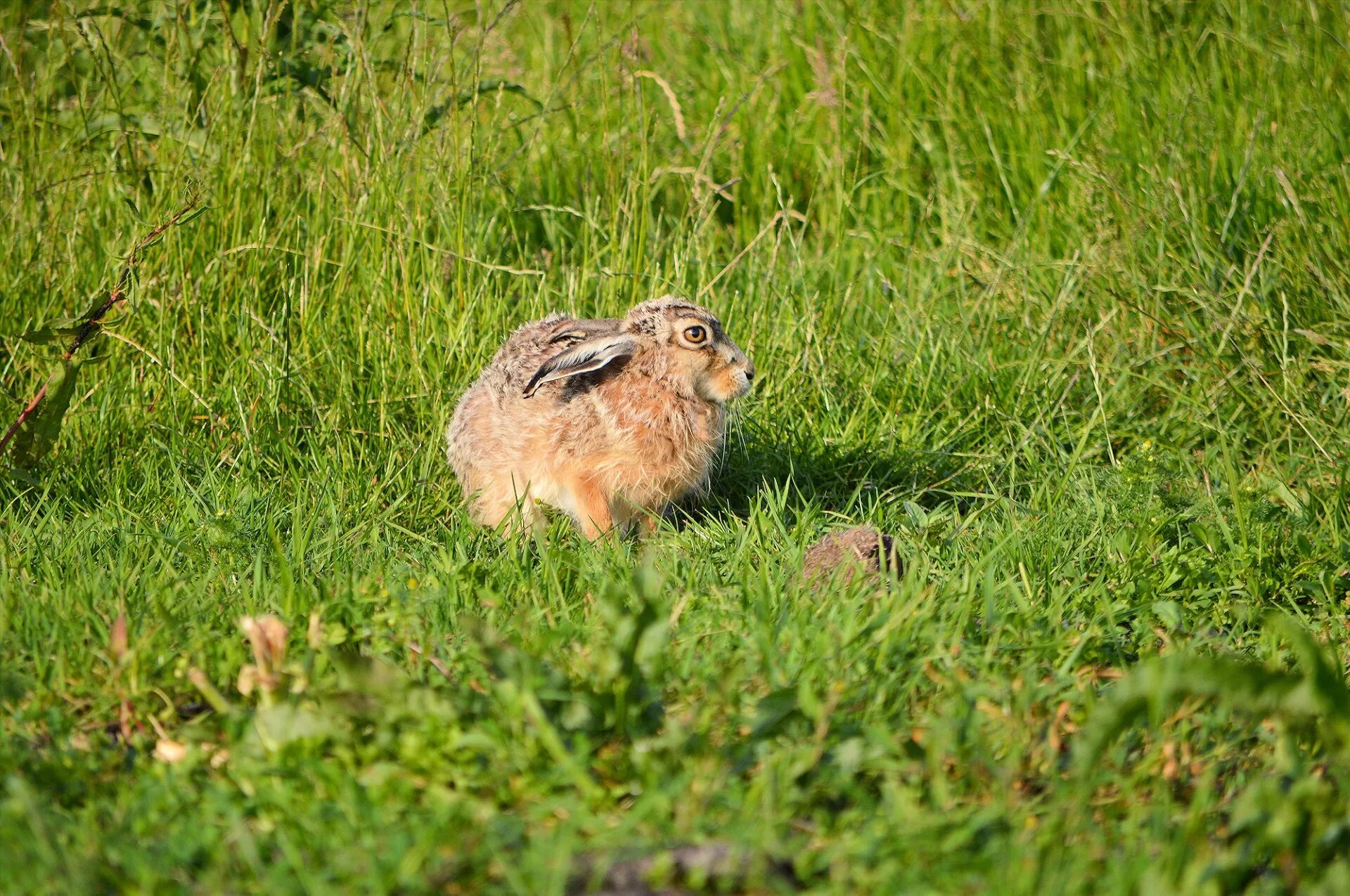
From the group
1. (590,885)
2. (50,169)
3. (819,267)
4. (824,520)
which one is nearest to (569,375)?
(824,520)

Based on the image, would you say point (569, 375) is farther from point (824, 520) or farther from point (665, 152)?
point (665, 152)

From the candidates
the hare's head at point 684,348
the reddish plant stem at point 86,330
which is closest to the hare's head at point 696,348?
the hare's head at point 684,348

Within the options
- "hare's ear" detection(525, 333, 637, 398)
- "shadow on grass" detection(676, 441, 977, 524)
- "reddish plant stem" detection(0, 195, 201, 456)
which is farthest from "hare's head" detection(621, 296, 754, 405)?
"reddish plant stem" detection(0, 195, 201, 456)

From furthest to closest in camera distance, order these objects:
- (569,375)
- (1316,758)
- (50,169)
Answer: (50,169), (569,375), (1316,758)

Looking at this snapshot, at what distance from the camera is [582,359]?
4438 millimetres

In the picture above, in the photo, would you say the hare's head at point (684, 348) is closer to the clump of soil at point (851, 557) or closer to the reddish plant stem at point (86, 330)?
the clump of soil at point (851, 557)

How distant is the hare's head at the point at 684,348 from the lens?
14.7 ft

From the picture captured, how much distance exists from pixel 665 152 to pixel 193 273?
2.38 metres

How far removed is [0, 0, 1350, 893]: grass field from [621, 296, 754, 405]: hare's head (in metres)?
0.46

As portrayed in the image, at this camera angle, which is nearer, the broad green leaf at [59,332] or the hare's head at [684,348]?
the broad green leaf at [59,332]

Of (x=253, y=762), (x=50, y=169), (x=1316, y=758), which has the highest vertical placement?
(x=50, y=169)

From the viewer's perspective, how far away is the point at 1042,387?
5.33 metres

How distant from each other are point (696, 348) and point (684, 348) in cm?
4

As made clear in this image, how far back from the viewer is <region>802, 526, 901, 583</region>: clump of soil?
12.3 feet
